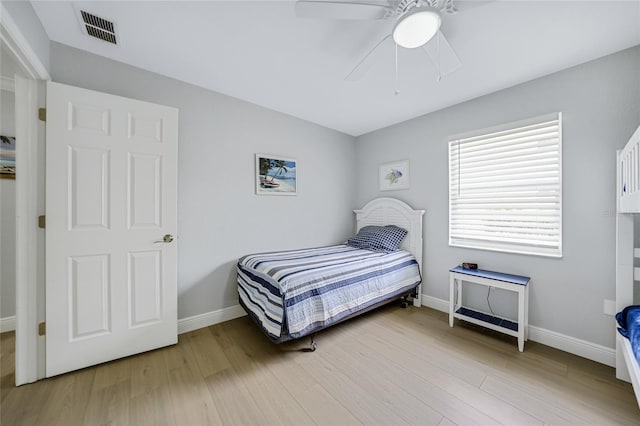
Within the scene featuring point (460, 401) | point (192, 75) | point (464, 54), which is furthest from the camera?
point (192, 75)

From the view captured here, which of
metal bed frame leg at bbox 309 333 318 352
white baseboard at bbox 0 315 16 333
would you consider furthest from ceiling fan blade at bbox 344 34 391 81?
white baseboard at bbox 0 315 16 333

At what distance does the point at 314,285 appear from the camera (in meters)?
2.04

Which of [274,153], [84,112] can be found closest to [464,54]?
[274,153]

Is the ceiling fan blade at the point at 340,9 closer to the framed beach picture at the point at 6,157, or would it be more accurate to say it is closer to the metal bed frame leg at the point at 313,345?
the metal bed frame leg at the point at 313,345

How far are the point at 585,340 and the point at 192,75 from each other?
4.13 metres

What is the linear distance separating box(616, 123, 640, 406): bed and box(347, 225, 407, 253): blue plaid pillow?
5.92 ft

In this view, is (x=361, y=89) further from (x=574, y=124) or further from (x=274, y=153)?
(x=574, y=124)

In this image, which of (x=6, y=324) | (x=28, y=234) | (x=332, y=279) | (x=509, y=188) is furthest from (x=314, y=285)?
(x=6, y=324)

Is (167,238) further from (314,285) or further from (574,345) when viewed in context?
Answer: (574,345)

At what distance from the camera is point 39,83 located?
5.46ft

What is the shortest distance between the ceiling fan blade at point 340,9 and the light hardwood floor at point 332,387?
2.28 m

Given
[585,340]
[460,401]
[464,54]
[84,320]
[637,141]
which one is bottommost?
[460,401]

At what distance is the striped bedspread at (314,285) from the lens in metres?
1.90

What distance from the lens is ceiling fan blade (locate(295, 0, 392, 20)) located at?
125 centimetres
